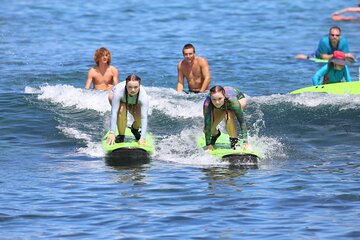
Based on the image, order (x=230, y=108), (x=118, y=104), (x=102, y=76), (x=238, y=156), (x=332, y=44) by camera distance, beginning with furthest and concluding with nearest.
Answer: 1. (x=332, y=44)
2. (x=102, y=76)
3. (x=118, y=104)
4. (x=230, y=108)
5. (x=238, y=156)

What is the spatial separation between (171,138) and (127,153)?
6.13 ft

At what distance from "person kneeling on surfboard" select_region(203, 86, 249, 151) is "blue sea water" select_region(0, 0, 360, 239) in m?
0.44

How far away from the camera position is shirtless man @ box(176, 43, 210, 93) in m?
17.8

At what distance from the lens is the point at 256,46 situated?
25609 millimetres

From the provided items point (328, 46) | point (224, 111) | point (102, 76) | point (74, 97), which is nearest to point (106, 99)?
point (102, 76)

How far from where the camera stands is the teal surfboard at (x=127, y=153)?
13469mm

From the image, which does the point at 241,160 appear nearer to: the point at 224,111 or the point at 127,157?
the point at 224,111

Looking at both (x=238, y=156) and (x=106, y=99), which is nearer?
(x=238, y=156)

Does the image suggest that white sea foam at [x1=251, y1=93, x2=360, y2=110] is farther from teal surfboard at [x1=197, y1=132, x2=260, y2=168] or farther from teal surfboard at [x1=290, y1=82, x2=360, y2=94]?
teal surfboard at [x1=197, y1=132, x2=260, y2=168]

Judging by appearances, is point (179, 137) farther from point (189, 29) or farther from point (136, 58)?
point (189, 29)

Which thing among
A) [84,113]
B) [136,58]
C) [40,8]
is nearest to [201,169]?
[84,113]

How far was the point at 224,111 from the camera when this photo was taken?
13344mm

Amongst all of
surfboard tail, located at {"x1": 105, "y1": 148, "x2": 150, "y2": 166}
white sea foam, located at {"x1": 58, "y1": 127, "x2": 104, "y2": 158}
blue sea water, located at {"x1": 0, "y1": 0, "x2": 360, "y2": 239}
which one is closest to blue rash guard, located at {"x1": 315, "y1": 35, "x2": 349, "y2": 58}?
blue sea water, located at {"x1": 0, "y1": 0, "x2": 360, "y2": 239}

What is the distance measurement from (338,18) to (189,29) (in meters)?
5.02
